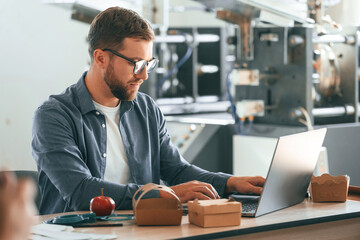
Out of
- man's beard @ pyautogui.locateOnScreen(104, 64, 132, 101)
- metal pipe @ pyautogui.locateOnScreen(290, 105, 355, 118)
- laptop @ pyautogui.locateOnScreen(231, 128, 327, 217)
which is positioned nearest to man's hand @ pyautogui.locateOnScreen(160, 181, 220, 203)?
laptop @ pyautogui.locateOnScreen(231, 128, 327, 217)

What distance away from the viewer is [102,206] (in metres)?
1.82

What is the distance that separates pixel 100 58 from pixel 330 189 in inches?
38.9

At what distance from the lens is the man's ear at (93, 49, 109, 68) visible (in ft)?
7.70

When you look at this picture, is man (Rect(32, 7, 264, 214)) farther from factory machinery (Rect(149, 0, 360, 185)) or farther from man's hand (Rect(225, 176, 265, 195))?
factory machinery (Rect(149, 0, 360, 185))

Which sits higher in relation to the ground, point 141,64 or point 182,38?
point 182,38

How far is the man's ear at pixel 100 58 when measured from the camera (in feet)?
7.70

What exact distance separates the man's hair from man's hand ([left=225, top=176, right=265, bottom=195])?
2.02 feet

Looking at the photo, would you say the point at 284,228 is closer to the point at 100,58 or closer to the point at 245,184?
the point at 245,184

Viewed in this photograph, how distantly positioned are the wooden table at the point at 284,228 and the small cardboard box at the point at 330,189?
1.4 inches

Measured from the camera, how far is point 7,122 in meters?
5.14

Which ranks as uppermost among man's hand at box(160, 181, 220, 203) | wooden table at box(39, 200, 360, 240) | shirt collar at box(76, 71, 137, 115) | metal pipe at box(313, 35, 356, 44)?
metal pipe at box(313, 35, 356, 44)

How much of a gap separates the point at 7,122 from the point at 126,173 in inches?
121

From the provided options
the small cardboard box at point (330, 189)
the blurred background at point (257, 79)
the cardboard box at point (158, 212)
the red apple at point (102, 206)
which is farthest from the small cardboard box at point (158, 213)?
the blurred background at point (257, 79)

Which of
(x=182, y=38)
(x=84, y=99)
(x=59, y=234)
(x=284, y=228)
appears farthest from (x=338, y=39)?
(x=59, y=234)
